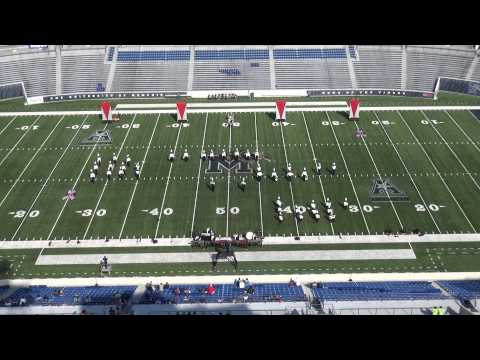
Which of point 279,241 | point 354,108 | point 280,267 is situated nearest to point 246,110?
point 354,108

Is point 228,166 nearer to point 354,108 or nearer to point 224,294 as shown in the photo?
point 224,294

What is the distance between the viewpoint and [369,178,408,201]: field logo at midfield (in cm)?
3581

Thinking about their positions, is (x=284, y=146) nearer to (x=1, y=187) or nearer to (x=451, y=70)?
(x=1, y=187)

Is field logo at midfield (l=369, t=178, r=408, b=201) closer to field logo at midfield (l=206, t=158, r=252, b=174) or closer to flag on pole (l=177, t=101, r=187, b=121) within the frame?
field logo at midfield (l=206, t=158, r=252, b=174)

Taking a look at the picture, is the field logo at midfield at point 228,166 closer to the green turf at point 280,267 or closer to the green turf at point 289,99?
the green turf at point 280,267

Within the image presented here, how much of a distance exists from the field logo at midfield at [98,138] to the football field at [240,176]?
0.54m

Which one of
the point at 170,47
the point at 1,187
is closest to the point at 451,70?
the point at 170,47

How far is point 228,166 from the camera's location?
40.4 meters


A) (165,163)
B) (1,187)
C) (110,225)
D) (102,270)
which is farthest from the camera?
(165,163)

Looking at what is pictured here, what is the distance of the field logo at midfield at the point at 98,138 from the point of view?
4512cm

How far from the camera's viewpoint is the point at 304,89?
5981cm

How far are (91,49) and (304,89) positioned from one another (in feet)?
105

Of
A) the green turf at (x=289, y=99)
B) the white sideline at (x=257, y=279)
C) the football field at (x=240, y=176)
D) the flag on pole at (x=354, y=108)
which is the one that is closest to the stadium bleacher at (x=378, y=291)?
the white sideline at (x=257, y=279)

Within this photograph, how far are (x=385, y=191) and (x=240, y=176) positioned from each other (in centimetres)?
1229
